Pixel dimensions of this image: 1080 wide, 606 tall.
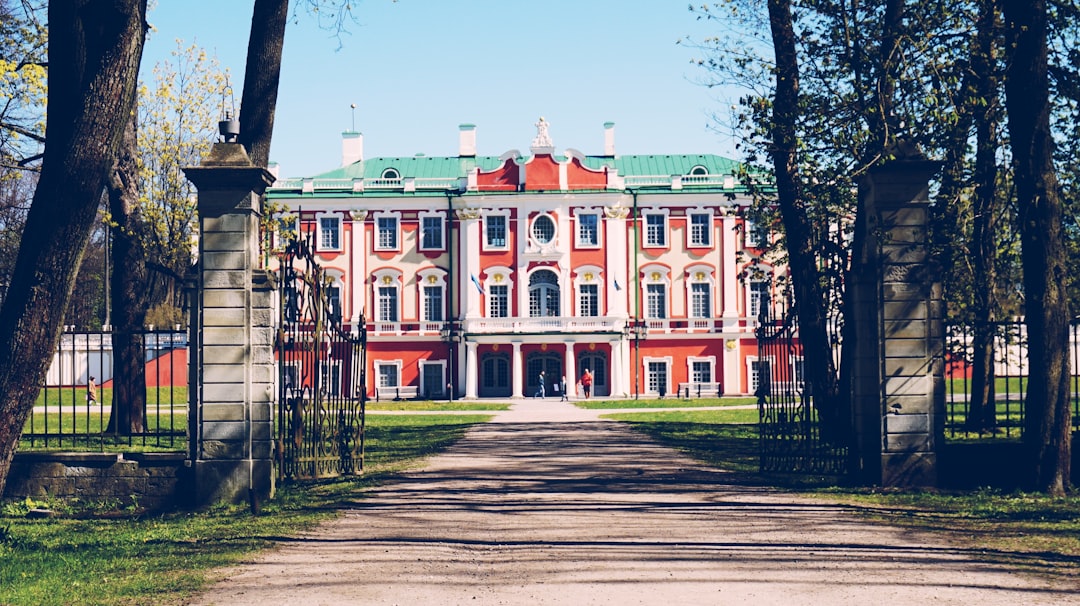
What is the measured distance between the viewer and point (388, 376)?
159 ft

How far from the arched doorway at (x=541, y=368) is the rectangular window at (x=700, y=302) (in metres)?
6.48

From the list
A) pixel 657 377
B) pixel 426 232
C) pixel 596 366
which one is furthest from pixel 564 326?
pixel 426 232

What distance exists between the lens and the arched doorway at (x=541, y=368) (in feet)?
159

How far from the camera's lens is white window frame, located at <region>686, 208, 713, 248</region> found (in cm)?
4884

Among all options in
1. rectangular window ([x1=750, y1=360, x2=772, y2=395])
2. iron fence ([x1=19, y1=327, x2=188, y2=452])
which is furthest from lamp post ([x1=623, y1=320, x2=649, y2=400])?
rectangular window ([x1=750, y1=360, x2=772, y2=395])

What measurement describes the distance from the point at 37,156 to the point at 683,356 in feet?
115

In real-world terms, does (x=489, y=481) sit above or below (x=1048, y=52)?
below

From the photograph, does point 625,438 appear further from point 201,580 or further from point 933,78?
point 201,580

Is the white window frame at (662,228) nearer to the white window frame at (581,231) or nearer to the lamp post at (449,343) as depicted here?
the white window frame at (581,231)

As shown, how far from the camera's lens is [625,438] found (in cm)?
2047

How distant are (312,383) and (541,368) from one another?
3594cm

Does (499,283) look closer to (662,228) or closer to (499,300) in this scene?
(499,300)

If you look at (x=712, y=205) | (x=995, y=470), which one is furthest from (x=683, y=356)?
(x=995, y=470)

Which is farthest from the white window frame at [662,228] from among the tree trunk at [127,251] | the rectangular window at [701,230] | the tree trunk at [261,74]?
the tree trunk at [261,74]
